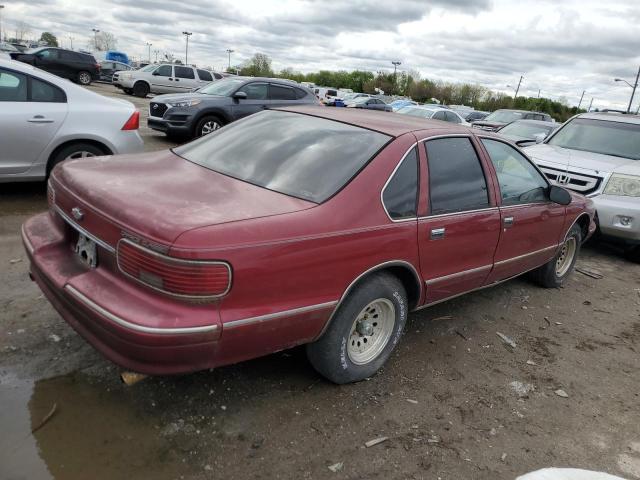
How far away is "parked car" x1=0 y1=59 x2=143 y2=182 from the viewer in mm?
5566

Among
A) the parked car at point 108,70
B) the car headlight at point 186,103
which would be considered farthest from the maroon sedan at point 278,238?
the parked car at point 108,70

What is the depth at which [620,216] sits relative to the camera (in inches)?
252

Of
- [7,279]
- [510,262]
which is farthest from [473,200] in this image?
[7,279]

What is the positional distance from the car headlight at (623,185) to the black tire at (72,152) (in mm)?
6234

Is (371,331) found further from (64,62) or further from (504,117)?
(64,62)

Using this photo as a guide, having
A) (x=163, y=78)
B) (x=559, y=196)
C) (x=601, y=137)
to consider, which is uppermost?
(x=601, y=137)

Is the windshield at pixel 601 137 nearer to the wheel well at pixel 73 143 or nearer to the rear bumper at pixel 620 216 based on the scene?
the rear bumper at pixel 620 216

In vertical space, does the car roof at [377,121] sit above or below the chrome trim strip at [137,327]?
above

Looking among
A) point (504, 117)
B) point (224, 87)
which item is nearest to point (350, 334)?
point (224, 87)

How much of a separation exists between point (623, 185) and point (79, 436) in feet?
21.5

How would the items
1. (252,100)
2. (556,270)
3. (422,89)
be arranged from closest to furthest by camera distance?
(556,270)
(252,100)
(422,89)

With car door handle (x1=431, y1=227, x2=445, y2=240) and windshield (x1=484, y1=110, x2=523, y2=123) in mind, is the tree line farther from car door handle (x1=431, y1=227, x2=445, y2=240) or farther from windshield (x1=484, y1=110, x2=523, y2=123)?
car door handle (x1=431, y1=227, x2=445, y2=240)

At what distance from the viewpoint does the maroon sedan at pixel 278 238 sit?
2348 millimetres

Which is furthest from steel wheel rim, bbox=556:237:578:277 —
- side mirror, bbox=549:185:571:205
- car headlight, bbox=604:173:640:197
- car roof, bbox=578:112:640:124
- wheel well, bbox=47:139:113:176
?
wheel well, bbox=47:139:113:176
